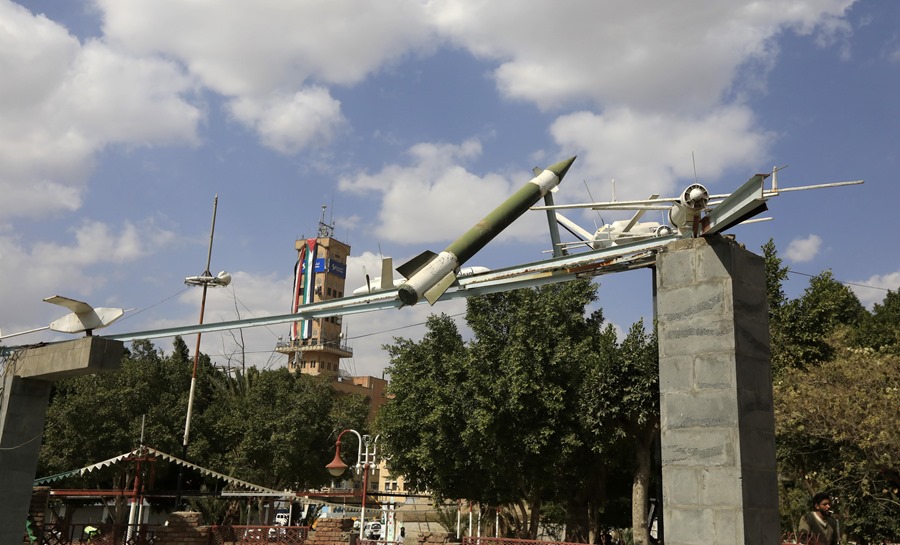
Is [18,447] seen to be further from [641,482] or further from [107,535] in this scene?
[641,482]

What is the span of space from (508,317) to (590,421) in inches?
217

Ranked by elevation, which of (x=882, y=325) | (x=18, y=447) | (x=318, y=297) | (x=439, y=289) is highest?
(x=318, y=297)

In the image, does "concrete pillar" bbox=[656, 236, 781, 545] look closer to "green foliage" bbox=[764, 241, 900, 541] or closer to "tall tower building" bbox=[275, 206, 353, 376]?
"green foliage" bbox=[764, 241, 900, 541]

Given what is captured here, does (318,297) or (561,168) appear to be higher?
(318,297)

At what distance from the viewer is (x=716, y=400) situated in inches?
301

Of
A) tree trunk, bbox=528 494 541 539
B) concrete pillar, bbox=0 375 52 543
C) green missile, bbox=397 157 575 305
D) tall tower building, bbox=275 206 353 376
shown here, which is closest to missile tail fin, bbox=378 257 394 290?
green missile, bbox=397 157 575 305

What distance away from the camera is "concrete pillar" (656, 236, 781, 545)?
7410 millimetres

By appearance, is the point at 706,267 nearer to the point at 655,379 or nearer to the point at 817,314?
the point at 655,379

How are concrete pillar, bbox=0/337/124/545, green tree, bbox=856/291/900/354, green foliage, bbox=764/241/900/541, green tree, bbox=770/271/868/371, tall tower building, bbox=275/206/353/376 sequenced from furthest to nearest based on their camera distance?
tall tower building, bbox=275/206/353/376 → green tree, bbox=856/291/900/354 → green tree, bbox=770/271/868/371 → green foliage, bbox=764/241/900/541 → concrete pillar, bbox=0/337/124/545

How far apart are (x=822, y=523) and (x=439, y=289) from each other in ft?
17.4

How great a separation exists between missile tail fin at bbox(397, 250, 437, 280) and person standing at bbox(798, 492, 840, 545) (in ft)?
18.1

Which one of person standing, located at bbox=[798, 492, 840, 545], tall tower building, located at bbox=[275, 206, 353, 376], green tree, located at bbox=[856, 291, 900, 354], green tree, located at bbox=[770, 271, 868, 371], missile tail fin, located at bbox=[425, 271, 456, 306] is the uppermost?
tall tower building, located at bbox=[275, 206, 353, 376]

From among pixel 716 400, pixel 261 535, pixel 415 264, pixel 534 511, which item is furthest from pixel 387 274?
pixel 534 511

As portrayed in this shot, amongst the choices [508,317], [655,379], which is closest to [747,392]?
[655,379]
